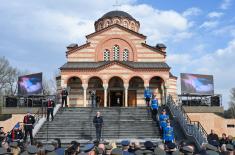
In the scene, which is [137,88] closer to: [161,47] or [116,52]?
[116,52]

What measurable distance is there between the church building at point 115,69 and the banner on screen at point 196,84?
5.51ft

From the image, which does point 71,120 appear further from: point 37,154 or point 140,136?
point 37,154

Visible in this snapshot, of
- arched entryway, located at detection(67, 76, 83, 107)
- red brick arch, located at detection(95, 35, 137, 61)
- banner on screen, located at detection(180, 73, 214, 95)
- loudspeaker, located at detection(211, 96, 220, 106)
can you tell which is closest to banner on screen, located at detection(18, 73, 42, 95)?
arched entryway, located at detection(67, 76, 83, 107)

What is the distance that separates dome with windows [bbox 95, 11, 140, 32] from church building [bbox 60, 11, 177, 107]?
721cm

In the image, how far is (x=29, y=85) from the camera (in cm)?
3388

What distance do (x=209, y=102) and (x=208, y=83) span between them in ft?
10.1

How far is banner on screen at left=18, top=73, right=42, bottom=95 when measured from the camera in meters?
33.6

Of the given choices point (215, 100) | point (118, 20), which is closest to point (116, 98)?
point (215, 100)

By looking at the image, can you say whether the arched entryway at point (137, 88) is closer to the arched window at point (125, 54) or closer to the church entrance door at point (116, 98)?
the church entrance door at point (116, 98)

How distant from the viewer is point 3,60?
185ft

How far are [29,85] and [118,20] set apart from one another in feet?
50.6

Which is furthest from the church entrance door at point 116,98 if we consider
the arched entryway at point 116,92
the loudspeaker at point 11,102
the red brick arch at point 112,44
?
the loudspeaker at point 11,102

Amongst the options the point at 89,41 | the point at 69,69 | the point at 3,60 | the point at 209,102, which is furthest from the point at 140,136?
the point at 3,60

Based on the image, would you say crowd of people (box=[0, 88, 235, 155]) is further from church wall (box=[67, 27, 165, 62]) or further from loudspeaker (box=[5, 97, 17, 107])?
church wall (box=[67, 27, 165, 62])
